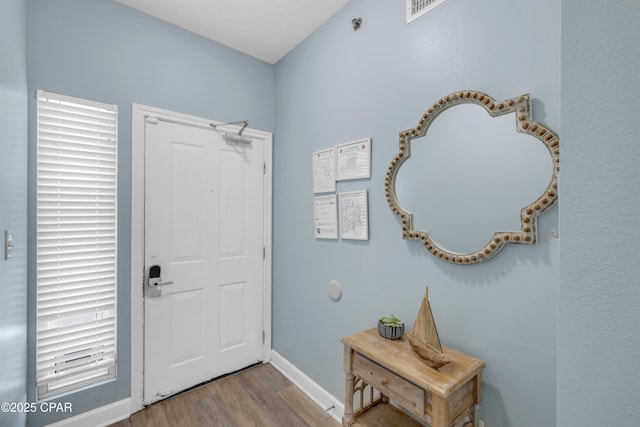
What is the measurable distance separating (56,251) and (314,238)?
1.61 m

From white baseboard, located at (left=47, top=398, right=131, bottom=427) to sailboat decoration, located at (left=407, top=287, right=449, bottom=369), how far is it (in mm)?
1972

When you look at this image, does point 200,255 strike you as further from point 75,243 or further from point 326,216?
point 326,216

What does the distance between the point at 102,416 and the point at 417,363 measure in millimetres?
2032

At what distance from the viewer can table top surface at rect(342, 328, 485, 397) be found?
3.24 feet

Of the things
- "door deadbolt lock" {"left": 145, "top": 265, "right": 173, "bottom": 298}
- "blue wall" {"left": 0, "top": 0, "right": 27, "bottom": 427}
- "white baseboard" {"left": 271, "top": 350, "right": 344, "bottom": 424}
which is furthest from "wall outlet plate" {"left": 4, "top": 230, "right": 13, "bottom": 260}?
"white baseboard" {"left": 271, "top": 350, "right": 344, "bottom": 424}

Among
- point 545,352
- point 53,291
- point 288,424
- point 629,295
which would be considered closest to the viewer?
point 629,295

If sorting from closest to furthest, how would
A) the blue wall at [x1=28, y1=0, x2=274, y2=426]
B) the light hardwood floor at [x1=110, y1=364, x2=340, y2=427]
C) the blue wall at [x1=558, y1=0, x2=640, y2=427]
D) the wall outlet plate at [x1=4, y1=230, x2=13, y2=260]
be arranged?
the blue wall at [x1=558, y1=0, x2=640, y2=427]
the wall outlet plate at [x1=4, y1=230, x2=13, y2=260]
the blue wall at [x1=28, y1=0, x2=274, y2=426]
the light hardwood floor at [x1=110, y1=364, x2=340, y2=427]

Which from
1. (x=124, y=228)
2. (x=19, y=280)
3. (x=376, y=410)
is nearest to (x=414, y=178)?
(x=376, y=410)

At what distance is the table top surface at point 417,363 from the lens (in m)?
0.99

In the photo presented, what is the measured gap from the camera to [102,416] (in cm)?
173

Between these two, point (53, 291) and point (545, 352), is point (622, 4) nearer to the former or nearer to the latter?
point (545, 352)

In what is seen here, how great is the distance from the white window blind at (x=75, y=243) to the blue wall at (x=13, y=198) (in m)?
0.12

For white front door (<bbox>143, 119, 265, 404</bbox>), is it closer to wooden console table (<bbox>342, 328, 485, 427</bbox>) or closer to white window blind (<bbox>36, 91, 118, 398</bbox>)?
white window blind (<bbox>36, 91, 118, 398</bbox>)

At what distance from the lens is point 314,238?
208 cm
